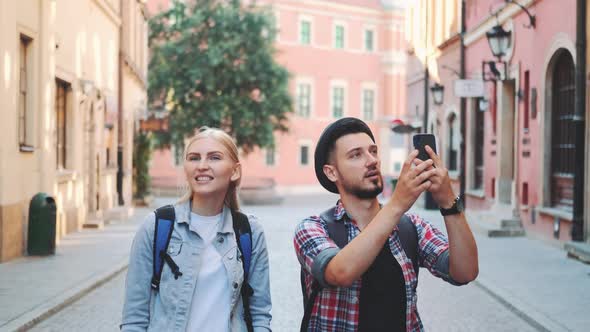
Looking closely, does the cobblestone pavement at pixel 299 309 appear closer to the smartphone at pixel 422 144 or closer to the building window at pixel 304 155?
the smartphone at pixel 422 144

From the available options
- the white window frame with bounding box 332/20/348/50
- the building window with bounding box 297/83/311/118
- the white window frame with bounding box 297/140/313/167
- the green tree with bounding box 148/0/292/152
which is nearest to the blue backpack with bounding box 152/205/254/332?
the green tree with bounding box 148/0/292/152

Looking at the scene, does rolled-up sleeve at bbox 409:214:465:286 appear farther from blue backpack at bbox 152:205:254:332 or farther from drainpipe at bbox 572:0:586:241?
drainpipe at bbox 572:0:586:241

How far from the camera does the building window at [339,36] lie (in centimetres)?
5838

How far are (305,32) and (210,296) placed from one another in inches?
2128

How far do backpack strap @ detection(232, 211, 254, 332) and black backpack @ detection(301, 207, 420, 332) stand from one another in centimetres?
47

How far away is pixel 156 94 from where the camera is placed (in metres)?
42.9

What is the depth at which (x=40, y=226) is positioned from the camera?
554 inches

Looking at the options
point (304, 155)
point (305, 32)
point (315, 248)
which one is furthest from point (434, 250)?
point (305, 32)

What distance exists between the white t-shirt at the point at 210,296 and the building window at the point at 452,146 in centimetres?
2475

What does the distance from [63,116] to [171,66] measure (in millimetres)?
23344

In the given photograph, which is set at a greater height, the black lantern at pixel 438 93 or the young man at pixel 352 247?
the black lantern at pixel 438 93

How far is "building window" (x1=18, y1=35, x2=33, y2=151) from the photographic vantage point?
15.0 m

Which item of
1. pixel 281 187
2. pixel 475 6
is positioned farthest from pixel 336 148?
pixel 281 187

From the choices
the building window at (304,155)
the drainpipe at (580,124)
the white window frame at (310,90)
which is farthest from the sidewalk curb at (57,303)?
the white window frame at (310,90)
